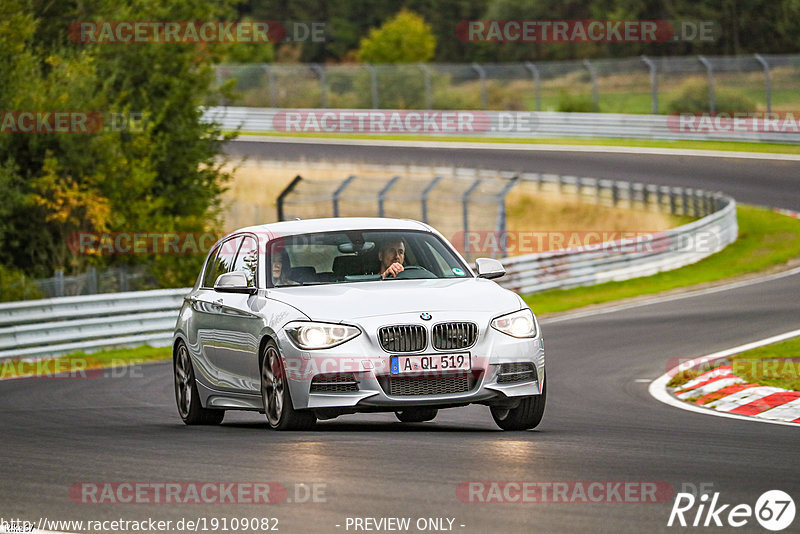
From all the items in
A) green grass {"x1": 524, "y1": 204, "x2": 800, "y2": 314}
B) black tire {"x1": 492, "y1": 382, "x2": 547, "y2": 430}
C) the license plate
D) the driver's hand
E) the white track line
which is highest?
the driver's hand

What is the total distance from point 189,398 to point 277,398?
2112 millimetres

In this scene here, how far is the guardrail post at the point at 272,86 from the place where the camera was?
56219 mm

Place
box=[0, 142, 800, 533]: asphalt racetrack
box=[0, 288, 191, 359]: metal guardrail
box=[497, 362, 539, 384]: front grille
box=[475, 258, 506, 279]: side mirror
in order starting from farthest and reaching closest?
1. box=[0, 288, 191, 359]: metal guardrail
2. box=[475, 258, 506, 279]: side mirror
3. box=[497, 362, 539, 384]: front grille
4. box=[0, 142, 800, 533]: asphalt racetrack

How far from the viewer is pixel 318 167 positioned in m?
47.6

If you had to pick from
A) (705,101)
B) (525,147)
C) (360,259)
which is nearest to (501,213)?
(360,259)

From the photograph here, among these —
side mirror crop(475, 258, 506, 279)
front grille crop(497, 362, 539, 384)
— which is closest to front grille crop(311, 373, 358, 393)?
front grille crop(497, 362, 539, 384)

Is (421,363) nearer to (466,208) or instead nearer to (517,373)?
(517,373)

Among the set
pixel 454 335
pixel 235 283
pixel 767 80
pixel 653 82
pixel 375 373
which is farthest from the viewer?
pixel 653 82

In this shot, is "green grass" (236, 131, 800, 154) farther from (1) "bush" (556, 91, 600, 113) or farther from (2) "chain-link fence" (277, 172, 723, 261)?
(2) "chain-link fence" (277, 172, 723, 261)

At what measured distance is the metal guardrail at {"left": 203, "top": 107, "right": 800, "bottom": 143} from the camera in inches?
1908

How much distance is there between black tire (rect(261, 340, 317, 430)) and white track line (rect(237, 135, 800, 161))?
116 feet

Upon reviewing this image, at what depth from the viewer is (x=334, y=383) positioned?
376 inches

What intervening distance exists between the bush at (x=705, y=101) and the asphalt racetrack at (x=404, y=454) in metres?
36.4

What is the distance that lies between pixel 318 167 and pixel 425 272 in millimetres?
37102
